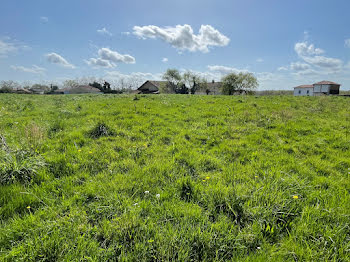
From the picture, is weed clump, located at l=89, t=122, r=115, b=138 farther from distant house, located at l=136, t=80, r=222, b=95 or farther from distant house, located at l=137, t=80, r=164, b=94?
distant house, located at l=137, t=80, r=164, b=94

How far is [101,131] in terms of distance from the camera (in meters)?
6.14

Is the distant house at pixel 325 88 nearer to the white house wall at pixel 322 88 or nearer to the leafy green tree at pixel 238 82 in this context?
the white house wall at pixel 322 88

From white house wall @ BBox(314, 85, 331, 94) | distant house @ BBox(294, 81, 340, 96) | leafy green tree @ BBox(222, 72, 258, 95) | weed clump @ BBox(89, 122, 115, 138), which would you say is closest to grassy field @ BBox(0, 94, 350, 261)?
weed clump @ BBox(89, 122, 115, 138)

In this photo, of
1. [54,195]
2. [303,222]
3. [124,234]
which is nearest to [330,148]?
[303,222]

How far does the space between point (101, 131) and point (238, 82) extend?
61751 mm

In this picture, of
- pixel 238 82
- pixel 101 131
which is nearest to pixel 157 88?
pixel 238 82

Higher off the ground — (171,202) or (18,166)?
(18,166)

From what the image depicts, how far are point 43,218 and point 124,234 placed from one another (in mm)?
1224

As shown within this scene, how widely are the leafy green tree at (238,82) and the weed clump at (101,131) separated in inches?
2410

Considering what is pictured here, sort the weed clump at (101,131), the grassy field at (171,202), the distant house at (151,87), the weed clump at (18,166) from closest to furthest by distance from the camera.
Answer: the grassy field at (171,202) → the weed clump at (18,166) → the weed clump at (101,131) → the distant house at (151,87)

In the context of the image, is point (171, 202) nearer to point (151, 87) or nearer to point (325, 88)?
point (151, 87)

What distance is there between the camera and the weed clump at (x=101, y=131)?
605cm

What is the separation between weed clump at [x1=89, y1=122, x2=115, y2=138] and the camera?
19.9 ft

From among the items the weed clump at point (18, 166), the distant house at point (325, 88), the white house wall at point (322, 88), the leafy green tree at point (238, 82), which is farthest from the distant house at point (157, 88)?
the weed clump at point (18, 166)
